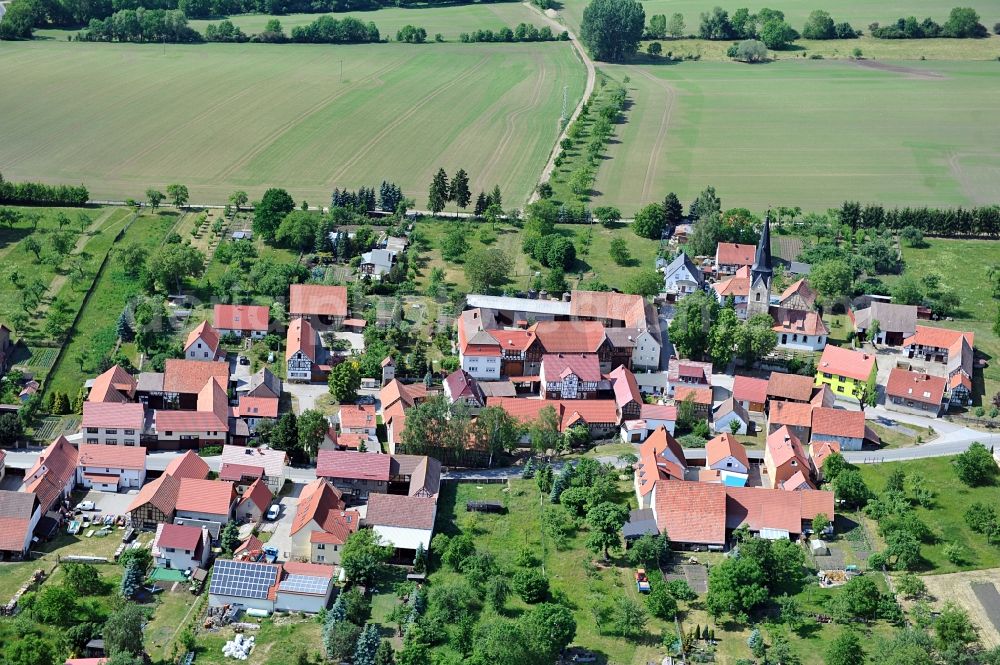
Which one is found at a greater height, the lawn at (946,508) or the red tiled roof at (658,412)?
the red tiled roof at (658,412)

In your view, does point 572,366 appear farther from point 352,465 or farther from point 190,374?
point 190,374

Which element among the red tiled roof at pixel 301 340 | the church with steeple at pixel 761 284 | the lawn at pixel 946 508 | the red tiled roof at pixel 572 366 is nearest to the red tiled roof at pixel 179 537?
the red tiled roof at pixel 301 340

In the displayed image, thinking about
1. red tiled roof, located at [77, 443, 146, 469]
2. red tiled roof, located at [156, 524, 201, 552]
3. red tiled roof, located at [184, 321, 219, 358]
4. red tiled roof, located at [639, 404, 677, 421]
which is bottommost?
red tiled roof, located at [156, 524, 201, 552]

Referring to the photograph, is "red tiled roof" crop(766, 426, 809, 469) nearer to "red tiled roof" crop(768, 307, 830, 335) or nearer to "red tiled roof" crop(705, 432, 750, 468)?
"red tiled roof" crop(705, 432, 750, 468)

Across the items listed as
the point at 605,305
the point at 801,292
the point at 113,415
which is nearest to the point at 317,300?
the point at 113,415

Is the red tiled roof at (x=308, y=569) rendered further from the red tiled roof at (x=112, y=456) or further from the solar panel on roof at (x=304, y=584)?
the red tiled roof at (x=112, y=456)

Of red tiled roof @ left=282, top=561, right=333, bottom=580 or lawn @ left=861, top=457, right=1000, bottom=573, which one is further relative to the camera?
lawn @ left=861, top=457, right=1000, bottom=573

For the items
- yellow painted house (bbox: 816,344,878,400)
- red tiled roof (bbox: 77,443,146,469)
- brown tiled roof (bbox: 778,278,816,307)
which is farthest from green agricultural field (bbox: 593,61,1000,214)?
red tiled roof (bbox: 77,443,146,469)
